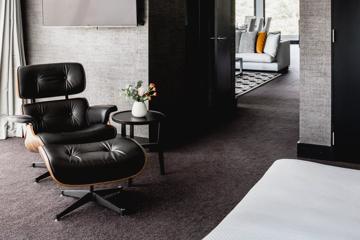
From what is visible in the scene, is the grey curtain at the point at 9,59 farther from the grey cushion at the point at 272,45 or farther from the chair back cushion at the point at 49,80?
the grey cushion at the point at 272,45

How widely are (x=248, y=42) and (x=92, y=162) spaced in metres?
7.96

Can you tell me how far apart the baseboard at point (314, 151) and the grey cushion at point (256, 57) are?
5.93 m

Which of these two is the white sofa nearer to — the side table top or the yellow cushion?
the yellow cushion

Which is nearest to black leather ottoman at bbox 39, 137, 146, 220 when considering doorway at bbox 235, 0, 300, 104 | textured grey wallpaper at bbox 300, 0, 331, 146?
textured grey wallpaper at bbox 300, 0, 331, 146

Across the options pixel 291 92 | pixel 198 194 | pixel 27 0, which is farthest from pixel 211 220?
pixel 291 92

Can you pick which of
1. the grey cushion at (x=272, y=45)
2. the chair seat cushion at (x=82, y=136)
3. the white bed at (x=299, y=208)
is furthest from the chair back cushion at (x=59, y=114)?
the grey cushion at (x=272, y=45)

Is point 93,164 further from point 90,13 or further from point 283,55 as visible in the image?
point 283,55

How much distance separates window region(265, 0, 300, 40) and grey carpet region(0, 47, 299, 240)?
1113cm

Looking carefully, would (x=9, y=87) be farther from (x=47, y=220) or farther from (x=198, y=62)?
(x=47, y=220)

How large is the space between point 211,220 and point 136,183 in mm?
926

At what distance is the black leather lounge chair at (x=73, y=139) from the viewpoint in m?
2.96

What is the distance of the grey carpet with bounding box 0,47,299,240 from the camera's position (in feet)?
9.73

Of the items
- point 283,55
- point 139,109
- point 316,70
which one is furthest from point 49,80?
point 283,55

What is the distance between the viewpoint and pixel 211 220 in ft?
10.1
